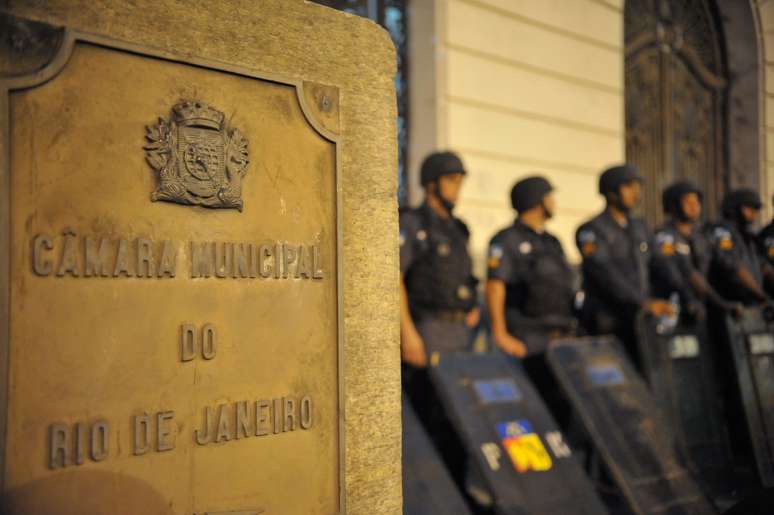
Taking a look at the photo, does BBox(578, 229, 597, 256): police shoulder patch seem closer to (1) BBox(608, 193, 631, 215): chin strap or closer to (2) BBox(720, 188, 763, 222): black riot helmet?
(1) BBox(608, 193, 631, 215): chin strap

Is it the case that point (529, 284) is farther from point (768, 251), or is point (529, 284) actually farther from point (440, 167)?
point (768, 251)

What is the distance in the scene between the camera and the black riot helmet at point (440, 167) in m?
4.82

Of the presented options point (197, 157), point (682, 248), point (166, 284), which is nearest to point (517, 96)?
point (682, 248)

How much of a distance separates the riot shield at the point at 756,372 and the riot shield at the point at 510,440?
1873mm

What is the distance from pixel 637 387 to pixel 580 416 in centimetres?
57

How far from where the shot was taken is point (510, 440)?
3408 mm

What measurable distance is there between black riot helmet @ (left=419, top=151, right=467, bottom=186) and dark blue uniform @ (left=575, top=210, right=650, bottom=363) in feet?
3.83

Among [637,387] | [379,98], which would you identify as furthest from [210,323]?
[637,387]

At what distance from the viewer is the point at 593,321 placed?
5246 mm

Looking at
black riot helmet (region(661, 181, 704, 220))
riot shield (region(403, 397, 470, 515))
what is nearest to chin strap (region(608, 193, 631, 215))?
black riot helmet (region(661, 181, 704, 220))

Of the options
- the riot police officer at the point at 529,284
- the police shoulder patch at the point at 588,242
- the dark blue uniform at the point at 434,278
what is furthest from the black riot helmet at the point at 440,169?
the police shoulder patch at the point at 588,242

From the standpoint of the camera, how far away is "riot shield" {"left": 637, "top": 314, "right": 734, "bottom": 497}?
14.9 ft

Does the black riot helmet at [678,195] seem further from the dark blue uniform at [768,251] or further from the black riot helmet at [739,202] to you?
the dark blue uniform at [768,251]

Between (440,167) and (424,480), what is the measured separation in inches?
88.8
